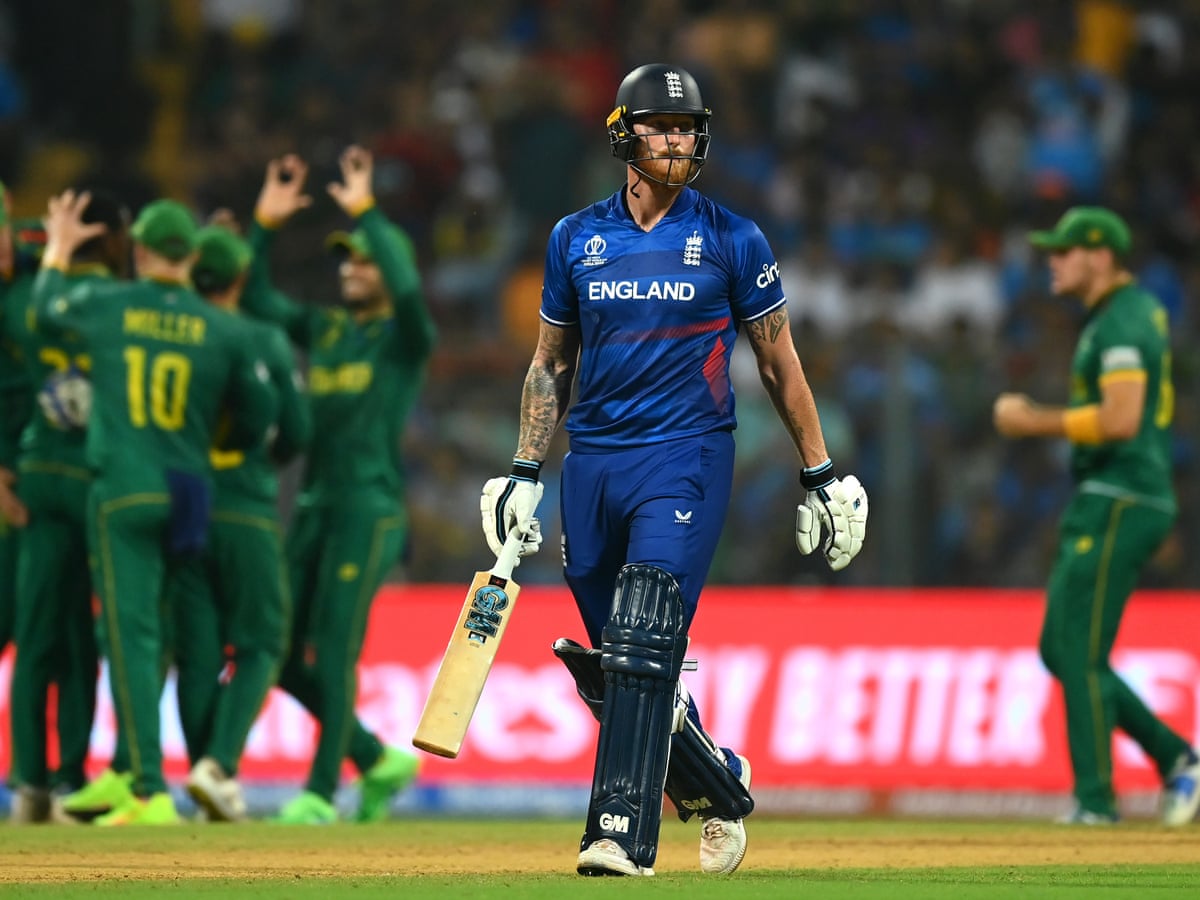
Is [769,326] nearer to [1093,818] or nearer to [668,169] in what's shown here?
[668,169]

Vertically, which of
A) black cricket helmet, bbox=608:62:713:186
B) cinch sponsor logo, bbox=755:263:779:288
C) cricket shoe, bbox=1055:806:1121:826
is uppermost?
black cricket helmet, bbox=608:62:713:186

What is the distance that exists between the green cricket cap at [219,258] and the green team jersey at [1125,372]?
13.6 feet

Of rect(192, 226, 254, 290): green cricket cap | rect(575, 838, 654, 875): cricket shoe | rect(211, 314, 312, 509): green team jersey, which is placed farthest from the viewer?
rect(192, 226, 254, 290): green cricket cap

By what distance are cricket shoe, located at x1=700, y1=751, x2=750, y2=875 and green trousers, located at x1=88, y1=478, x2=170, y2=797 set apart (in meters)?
3.53

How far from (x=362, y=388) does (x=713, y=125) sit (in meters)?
8.35

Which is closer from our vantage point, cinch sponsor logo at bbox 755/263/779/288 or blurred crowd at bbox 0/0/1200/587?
cinch sponsor logo at bbox 755/263/779/288

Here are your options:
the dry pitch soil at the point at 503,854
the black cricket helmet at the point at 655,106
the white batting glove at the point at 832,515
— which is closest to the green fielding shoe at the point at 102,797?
the dry pitch soil at the point at 503,854

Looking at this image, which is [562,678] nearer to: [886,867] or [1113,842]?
[1113,842]

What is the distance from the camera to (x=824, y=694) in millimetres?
12719

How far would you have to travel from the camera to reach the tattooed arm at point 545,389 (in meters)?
6.86

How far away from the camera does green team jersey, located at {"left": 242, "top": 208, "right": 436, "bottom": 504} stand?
416 inches

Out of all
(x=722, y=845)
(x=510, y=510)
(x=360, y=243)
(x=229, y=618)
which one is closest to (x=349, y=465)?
(x=229, y=618)

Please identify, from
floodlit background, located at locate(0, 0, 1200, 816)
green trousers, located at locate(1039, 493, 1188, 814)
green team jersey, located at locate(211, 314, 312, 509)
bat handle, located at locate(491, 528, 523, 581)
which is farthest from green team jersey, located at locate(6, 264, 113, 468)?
green trousers, located at locate(1039, 493, 1188, 814)

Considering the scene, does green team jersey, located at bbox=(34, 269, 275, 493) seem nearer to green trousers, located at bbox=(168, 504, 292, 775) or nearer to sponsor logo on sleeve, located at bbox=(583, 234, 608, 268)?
green trousers, located at bbox=(168, 504, 292, 775)
